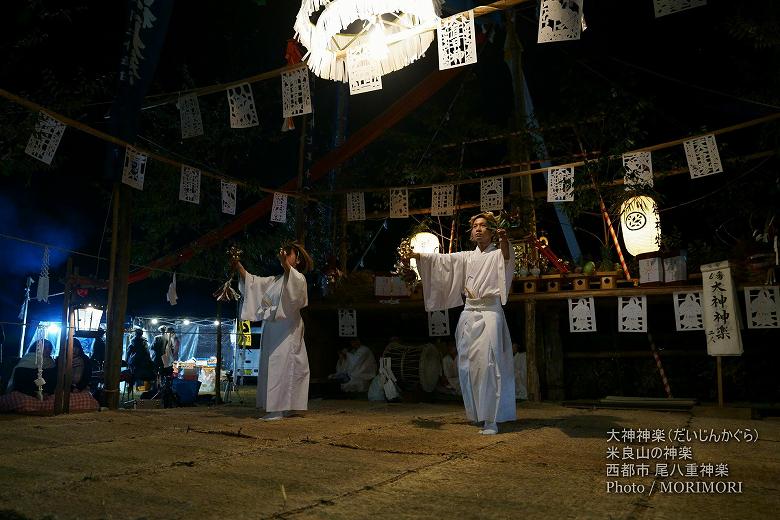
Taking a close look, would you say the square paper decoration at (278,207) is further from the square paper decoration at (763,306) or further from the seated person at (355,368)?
the square paper decoration at (763,306)

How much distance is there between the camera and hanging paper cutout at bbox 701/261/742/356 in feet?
24.2

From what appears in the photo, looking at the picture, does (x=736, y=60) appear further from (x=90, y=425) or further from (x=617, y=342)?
(x=90, y=425)

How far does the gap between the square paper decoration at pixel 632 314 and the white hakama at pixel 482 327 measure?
3383mm

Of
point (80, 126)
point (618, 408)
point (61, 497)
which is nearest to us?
point (61, 497)

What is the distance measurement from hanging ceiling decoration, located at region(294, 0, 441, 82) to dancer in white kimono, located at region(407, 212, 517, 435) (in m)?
2.45

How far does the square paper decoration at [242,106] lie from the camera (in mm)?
8289

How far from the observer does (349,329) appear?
10500mm

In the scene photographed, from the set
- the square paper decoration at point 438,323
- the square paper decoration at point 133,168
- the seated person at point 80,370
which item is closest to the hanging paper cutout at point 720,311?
the square paper decoration at point 438,323

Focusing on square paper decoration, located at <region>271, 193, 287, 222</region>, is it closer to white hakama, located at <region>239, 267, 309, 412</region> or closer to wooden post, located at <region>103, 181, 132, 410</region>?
wooden post, located at <region>103, 181, 132, 410</region>

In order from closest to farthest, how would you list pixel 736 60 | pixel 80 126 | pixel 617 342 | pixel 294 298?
pixel 80 126 < pixel 294 298 < pixel 736 60 < pixel 617 342

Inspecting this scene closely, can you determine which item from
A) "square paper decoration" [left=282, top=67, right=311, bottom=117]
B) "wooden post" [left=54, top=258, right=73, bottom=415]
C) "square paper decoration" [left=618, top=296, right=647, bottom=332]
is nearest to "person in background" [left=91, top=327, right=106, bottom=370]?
"wooden post" [left=54, top=258, right=73, bottom=415]

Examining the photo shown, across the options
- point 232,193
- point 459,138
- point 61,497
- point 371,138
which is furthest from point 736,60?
point 61,497

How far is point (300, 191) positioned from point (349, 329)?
282 cm

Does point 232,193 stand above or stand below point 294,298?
above
